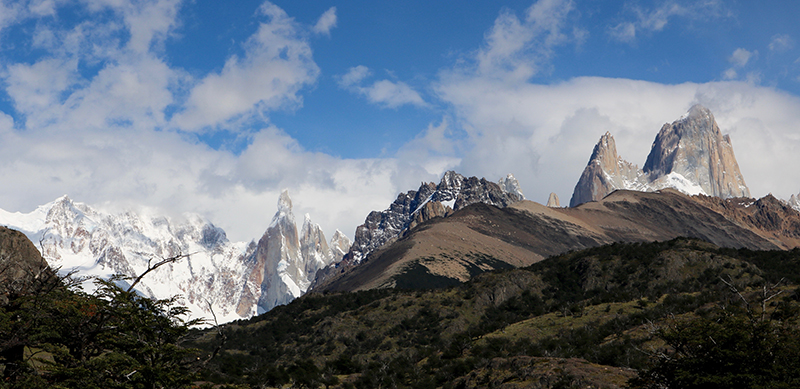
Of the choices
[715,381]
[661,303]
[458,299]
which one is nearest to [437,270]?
[458,299]

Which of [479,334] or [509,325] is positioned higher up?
[509,325]

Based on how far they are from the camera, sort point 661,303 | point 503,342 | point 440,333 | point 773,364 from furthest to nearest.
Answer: point 440,333, point 661,303, point 503,342, point 773,364

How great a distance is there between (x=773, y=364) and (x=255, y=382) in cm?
3391

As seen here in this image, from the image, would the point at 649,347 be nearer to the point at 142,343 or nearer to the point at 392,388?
the point at 392,388

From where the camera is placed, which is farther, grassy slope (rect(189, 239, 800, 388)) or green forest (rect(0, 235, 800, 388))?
grassy slope (rect(189, 239, 800, 388))

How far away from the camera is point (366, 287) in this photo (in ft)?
601

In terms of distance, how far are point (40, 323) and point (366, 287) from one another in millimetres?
160921

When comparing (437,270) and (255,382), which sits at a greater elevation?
(437,270)

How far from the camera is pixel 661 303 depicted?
61031 mm

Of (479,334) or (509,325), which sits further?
(509,325)

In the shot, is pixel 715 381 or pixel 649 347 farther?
pixel 649 347

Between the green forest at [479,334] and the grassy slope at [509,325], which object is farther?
the grassy slope at [509,325]

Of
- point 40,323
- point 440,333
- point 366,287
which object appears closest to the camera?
point 40,323

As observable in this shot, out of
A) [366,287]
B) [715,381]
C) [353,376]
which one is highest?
[366,287]
